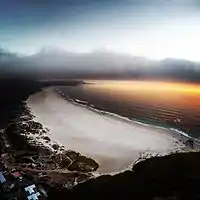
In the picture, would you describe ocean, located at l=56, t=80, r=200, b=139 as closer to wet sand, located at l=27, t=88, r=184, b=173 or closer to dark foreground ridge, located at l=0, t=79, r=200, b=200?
wet sand, located at l=27, t=88, r=184, b=173

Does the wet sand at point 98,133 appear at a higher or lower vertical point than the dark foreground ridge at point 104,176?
higher

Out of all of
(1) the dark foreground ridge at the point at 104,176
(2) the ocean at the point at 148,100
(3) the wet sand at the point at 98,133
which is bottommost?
(1) the dark foreground ridge at the point at 104,176

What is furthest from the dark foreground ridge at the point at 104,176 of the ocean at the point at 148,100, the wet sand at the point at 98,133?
the ocean at the point at 148,100

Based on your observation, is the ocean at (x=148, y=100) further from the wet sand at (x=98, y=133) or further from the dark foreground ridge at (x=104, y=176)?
the dark foreground ridge at (x=104, y=176)

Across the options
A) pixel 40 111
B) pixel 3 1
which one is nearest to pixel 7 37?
pixel 3 1

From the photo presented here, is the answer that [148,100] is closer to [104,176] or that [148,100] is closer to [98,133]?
[98,133]

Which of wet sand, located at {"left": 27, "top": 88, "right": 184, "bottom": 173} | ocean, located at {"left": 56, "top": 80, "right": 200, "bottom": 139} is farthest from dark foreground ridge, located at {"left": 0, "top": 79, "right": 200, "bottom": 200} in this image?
ocean, located at {"left": 56, "top": 80, "right": 200, "bottom": 139}
